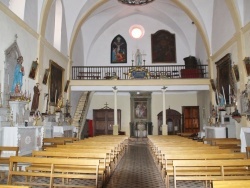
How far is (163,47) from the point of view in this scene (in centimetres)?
2173

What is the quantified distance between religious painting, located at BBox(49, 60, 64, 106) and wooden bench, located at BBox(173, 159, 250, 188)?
927 cm

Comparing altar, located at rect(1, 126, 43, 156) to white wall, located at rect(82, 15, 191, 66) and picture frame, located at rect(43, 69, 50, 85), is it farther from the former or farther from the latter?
white wall, located at rect(82, 15, 191, 66)

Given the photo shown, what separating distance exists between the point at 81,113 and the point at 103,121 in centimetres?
346

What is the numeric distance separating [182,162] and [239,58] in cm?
848

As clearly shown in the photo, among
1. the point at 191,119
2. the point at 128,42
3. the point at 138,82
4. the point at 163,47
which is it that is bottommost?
the point at 191,119

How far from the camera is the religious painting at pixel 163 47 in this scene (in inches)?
851

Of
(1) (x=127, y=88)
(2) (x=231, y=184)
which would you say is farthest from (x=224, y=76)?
(2) (x=231, y=184)

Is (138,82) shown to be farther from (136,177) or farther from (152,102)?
(136,177)

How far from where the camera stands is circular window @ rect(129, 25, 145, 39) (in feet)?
72.3

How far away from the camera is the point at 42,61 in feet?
38.9

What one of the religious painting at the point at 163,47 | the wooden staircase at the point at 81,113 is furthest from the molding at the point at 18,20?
the religious painting at the point at 163,47

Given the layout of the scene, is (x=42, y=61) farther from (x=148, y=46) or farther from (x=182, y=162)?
(x=148, y=46)

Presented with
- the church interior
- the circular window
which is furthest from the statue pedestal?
the circular window

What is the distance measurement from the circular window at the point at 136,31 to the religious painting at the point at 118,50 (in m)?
0.96
